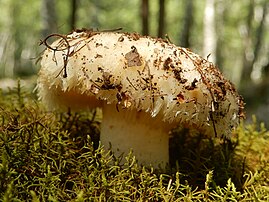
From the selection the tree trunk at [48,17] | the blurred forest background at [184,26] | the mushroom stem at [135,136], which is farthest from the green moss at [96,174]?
the tree trunk at [48,17]

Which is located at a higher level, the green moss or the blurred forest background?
the blurred forest background

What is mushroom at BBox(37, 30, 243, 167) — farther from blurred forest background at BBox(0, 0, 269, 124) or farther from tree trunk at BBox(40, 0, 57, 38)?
tree trunk at BBox(40, 0, 57, 38)

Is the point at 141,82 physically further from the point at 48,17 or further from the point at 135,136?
the point at 48,17

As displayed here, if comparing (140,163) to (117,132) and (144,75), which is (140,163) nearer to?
(117,132)

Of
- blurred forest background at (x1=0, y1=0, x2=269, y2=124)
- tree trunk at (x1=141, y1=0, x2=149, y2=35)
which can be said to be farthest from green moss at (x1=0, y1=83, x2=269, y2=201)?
blurred forest background at (x1=0, y1=0, x2=269, y2=124)

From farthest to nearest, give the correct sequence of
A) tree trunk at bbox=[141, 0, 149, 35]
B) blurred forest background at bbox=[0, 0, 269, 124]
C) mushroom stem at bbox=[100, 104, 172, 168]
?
1. blurred forest background at bbox=[0, 0, 269, 124]
2. tree trunk at bbox=[141, 0, 149, 35]
3. mushroom stem at bbox=[100, 104, 172, 168]

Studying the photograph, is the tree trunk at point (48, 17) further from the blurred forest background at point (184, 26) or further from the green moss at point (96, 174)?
the green moss at point (96, 174)
